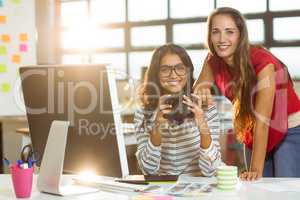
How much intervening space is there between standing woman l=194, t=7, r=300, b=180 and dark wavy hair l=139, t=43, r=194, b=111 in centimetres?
23

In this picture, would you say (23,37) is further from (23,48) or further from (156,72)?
(156,72)

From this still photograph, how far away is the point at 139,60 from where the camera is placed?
5.96 meters

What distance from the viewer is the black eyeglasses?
207 cm

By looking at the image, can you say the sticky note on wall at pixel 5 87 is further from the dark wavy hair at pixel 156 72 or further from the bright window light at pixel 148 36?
the dark wavy hair at pixel 156 72

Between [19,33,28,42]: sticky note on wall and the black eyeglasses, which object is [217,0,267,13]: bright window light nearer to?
[19,33,28,42]: sticky note on wall

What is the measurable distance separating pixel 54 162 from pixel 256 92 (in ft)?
3.35

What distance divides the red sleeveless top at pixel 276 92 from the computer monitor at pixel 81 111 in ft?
3.14

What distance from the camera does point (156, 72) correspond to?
2109 millimetres

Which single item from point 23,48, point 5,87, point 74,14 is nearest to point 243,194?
point 5,87

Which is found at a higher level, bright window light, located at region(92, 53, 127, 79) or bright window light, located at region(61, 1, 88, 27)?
bright window light, located at region(61, 1, 88, 27)

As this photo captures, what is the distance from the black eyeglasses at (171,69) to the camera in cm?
207

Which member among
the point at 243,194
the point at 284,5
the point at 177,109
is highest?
the point at 284,5

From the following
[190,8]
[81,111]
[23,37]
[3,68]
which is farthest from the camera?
[190,8]

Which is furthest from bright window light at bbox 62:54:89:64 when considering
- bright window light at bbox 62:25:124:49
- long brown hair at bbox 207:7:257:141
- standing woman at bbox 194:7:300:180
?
long brown hair at bbox 207:7:257:141
